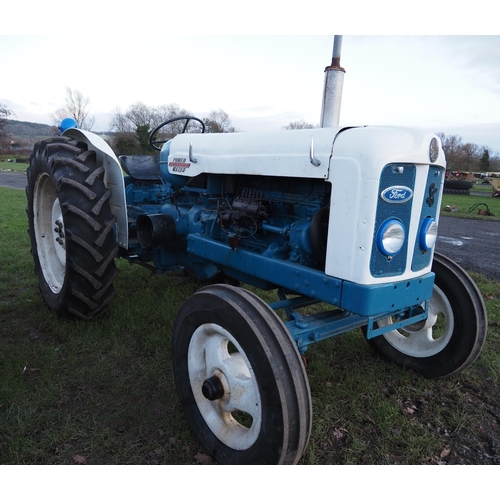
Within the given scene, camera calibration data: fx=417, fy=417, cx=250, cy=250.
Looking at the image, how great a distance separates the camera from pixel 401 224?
2.07 m

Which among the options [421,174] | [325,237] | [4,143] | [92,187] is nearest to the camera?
[421,174]

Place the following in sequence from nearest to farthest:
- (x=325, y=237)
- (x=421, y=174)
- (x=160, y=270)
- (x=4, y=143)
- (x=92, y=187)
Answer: (x=421, y=174) < (x=325, y=237) < (x=92, y=187) < (x=160, y=270) < (x=4, y=143)

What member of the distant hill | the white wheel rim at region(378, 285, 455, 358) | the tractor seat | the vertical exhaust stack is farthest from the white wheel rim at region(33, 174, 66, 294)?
the distant hill

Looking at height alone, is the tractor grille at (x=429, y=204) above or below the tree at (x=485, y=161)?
below

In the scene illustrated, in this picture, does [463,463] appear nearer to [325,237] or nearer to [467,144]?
[325,237]

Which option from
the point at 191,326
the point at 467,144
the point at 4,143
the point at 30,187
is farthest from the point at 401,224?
the point at 4,143

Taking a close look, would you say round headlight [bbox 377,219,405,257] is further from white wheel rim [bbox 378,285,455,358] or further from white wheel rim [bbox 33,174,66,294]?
white wheel rim [bbox 33,174,66,294]

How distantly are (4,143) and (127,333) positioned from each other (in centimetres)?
5337

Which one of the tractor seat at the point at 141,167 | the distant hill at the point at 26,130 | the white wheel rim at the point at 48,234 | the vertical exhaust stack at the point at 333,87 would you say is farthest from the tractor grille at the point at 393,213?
the distant hill at the point at 26,130

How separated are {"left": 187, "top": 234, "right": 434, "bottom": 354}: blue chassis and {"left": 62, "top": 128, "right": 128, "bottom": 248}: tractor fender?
3.52ft

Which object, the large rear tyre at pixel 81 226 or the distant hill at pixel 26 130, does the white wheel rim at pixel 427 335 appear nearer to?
the large rear tyre at pixel 81 226

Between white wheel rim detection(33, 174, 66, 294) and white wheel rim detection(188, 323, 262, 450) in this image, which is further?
white wheel rim detection(33, 174, 66, 294)

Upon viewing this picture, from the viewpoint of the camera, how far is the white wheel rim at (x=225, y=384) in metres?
1.91

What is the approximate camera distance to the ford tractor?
190 cm
